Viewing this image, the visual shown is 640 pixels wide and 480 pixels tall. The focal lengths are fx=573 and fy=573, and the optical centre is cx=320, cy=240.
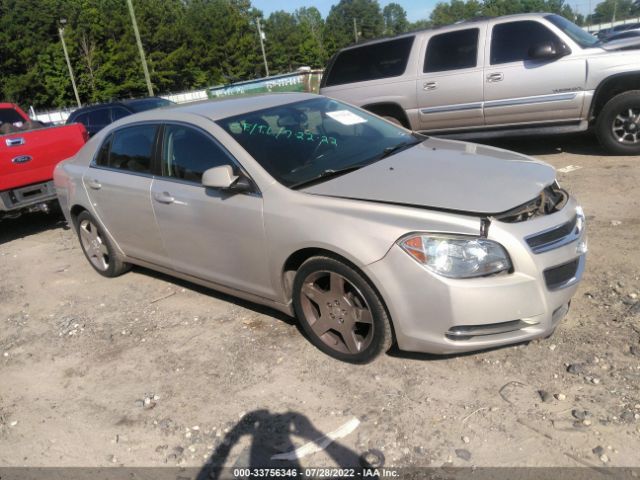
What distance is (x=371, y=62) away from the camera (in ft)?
28.5

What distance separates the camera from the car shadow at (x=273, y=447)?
277 cm

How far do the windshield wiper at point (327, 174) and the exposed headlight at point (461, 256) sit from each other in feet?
3.05

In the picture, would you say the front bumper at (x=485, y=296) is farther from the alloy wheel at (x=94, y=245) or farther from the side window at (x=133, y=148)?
the alloy wheel at (x=94, y=245)

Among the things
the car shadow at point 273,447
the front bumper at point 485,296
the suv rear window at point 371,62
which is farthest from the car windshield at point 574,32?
the car shadow at point 273,447

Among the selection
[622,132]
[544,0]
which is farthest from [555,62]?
[544,0]

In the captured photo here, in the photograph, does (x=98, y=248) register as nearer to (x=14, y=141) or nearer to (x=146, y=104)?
(x=14, y=141)

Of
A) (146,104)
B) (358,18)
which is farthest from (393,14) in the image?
(146,104)

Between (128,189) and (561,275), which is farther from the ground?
(128,189)

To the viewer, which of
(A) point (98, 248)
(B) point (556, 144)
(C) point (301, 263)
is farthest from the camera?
(B) point (556, 144)

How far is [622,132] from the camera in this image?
23.5 feet

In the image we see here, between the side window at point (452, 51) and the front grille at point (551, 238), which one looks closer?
the front grille at point (551, 238)

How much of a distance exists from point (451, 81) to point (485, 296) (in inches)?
223

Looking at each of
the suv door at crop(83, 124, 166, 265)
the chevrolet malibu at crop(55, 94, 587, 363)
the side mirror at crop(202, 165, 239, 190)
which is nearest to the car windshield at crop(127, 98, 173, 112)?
the suv door at crop(83, 124, 166, 265)

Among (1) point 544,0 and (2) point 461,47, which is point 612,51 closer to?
(2) point 461,47
